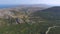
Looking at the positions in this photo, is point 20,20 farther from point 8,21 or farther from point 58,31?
point 58,31

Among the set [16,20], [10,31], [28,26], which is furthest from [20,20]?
[10,31]

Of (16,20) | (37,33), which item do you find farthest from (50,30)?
(16,20)

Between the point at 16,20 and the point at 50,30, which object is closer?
the point at 50,30

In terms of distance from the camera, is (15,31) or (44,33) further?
(15,31)

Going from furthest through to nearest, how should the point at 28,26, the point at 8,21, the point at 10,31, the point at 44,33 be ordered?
1. the point at 8,21
2. the point at 28,26
3. the point at 10,31
4. the point at 44,33

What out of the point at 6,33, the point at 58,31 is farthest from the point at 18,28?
the point at 58,31

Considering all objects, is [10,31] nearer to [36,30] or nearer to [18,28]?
[18,28]

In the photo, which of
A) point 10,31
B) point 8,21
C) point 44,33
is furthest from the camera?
point 8,21
